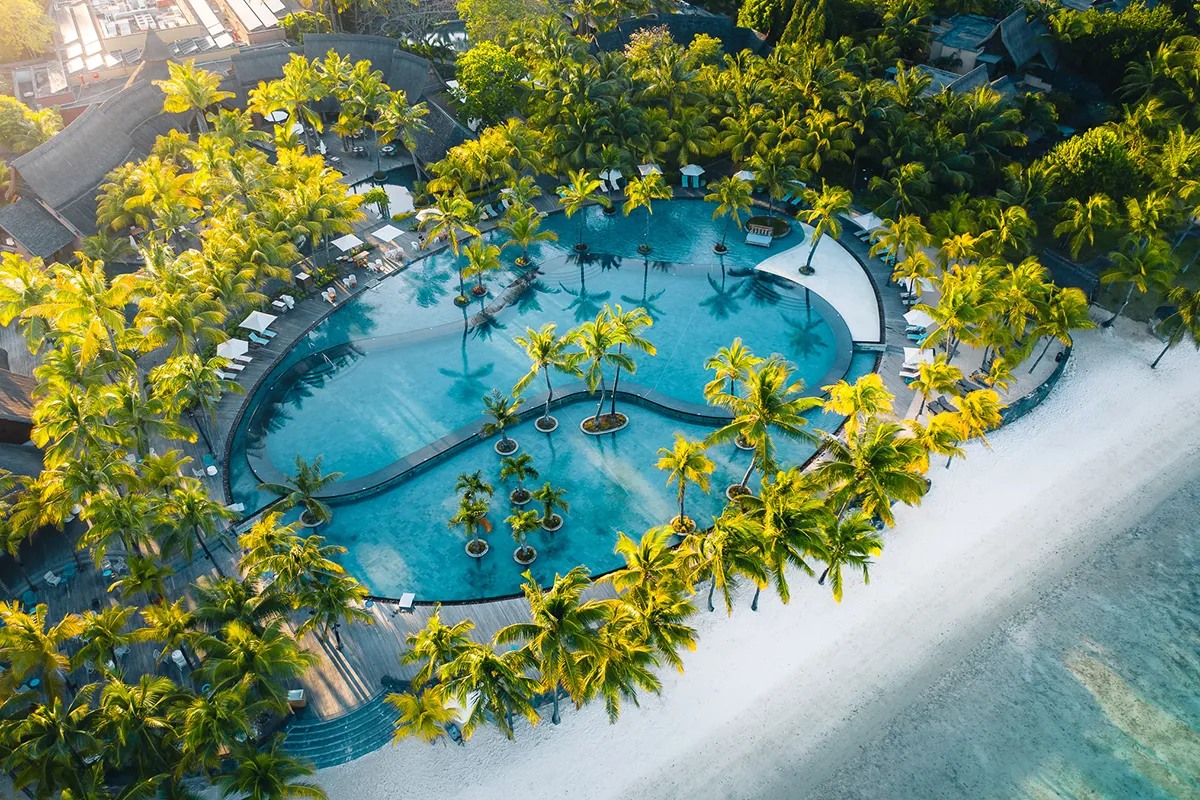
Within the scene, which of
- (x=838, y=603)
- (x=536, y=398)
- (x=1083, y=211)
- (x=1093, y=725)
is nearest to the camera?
(x=1093, y=725)

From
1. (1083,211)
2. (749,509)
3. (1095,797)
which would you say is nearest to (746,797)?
(749,509)

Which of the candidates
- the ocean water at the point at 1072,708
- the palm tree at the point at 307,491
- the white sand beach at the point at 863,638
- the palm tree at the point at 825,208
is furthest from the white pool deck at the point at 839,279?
the palm tree at the point at 307,491

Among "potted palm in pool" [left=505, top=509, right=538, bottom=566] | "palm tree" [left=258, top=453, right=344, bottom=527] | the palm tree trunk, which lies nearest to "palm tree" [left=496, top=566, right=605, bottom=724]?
"potted palm in pool" [left=505, top=509, right=538, bottom=566]

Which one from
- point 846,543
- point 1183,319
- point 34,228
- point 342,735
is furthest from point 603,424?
point 34,228

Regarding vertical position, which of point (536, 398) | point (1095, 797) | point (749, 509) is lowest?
point (1095, 797)

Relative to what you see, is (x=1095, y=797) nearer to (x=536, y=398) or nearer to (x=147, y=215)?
(x=536, y=398)

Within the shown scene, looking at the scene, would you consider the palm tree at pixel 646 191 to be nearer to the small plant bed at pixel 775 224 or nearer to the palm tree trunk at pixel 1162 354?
the small plant bed at pixel 775 224

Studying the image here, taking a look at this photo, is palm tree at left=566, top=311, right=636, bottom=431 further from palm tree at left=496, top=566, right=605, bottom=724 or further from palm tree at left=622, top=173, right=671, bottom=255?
palm tree at left=622, top=173, right=671, bottom=255
